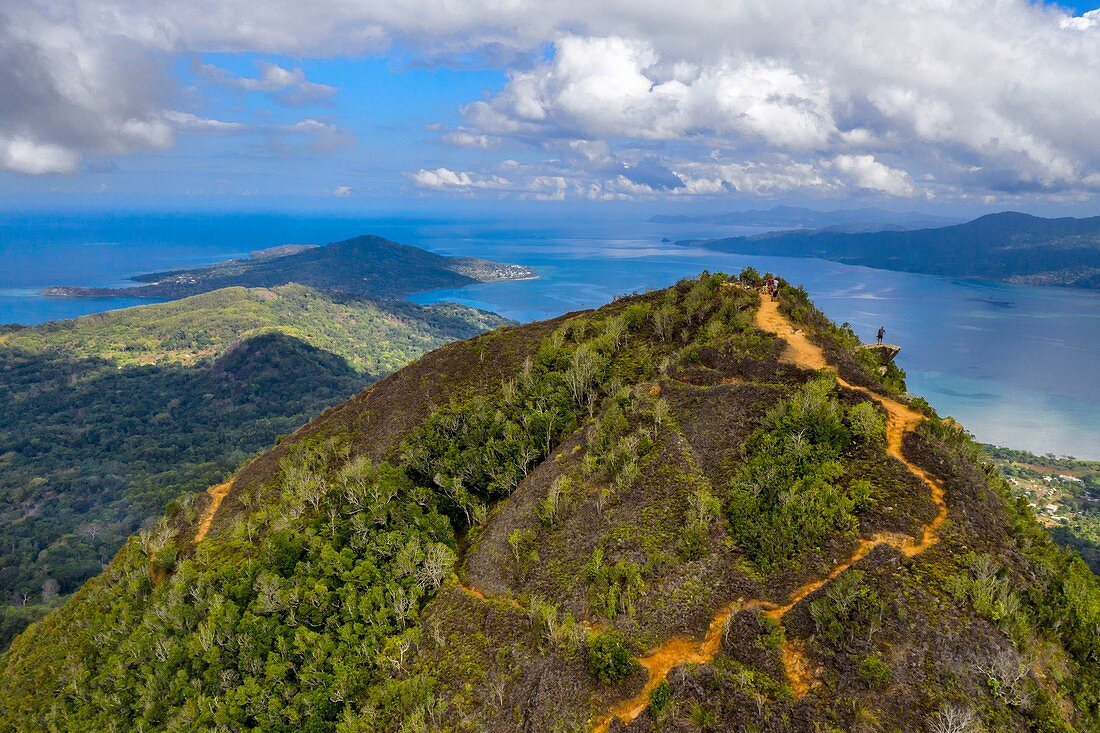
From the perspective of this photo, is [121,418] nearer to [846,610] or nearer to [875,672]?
[846,610]

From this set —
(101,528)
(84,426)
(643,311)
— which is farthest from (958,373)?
(84,426)

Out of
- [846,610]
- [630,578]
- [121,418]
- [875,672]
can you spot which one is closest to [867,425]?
[846,610]

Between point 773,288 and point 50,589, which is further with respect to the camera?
point 50,589

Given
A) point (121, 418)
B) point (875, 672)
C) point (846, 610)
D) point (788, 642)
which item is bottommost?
point (121, 418)

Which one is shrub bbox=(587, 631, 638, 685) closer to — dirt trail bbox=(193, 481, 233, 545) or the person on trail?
the person on trail

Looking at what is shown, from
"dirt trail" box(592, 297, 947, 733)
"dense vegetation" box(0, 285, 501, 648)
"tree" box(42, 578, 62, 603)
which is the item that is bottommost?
"tree" box(42, 578, 62, 603)

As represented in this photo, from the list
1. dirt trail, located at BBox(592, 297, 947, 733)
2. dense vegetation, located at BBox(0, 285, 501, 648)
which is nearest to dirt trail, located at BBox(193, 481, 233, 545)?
dirt trail, located at BBox(592, 297, 947, 733)

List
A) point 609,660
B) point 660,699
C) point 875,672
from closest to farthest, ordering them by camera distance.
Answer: point 875,672 < point 660,699 < point 609,660

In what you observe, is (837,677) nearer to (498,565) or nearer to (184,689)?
(498,565)

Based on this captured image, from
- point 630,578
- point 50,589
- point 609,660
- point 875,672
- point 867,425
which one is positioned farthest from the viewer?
point 50,589
